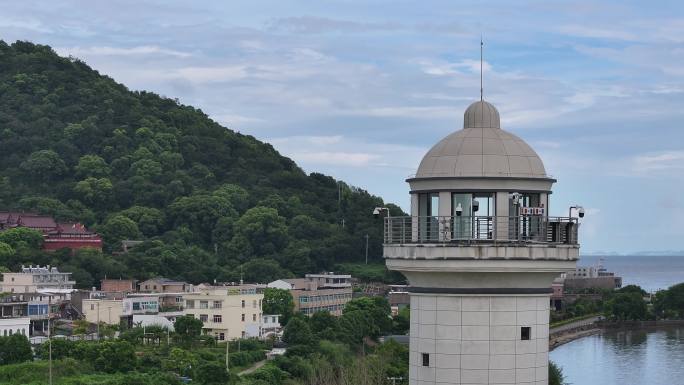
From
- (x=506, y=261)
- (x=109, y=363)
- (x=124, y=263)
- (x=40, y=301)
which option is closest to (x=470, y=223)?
(x=506, y=261)

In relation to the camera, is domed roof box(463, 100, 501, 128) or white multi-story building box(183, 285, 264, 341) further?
white multi-story building box(183, 285, 264, 341)

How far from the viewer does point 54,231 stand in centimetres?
8706

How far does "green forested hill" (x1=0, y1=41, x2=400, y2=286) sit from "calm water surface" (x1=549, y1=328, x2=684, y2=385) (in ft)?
65.4

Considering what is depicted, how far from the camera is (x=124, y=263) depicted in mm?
79938

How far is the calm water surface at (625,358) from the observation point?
223 feet

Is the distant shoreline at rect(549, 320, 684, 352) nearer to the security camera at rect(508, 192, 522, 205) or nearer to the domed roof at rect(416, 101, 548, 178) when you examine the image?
the domed roof at rect(416, 101, 548, 178)

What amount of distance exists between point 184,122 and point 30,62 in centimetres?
1985

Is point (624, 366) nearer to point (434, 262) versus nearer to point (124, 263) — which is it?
point (124, 263)

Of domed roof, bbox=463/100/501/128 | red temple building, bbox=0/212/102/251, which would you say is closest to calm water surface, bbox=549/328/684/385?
red temple building, bbox=0/212/102/251

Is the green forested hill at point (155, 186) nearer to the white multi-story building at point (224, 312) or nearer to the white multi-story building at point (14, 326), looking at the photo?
the white multi-story building at point (224, 312)

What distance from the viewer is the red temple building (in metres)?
83.9

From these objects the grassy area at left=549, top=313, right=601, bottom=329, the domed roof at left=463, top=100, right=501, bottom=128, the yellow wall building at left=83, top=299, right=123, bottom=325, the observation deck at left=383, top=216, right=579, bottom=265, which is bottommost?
the grassy area at left=549, top=313, right=601, bottom=329

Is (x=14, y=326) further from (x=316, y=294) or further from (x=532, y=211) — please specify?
(x=532, y=211)

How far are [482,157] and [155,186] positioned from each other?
335 ft
